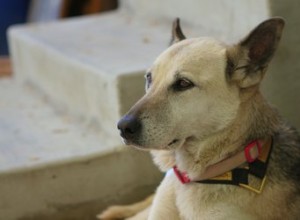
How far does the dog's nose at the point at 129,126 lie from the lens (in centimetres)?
228

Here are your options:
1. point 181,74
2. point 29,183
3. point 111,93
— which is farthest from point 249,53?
point 29,183

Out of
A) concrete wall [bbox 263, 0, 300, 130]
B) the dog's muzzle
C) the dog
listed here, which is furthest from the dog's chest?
concrete wall [bbox 263, 0, 300, 130]

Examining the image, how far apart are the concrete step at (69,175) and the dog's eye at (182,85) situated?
1215 millimetres

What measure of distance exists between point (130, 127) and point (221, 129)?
353 millimetres

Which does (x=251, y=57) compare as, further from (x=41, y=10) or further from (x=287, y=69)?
(x=41, y=10)

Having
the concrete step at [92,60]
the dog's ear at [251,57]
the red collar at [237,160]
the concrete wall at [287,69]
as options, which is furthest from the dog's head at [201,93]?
the concrete step at [92,60]

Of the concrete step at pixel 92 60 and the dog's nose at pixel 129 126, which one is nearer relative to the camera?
the dog's nose at pixel 129 126

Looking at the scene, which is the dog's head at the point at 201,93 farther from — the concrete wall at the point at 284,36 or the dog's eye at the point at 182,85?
the concrete wall at the point at 284,36

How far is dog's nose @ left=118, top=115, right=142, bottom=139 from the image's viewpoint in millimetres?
2275

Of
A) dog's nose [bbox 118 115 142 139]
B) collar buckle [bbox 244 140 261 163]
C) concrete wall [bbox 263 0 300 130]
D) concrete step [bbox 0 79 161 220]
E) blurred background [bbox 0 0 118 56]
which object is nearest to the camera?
dog's nose [bbox 118 115 142 139]

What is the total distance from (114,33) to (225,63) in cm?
248

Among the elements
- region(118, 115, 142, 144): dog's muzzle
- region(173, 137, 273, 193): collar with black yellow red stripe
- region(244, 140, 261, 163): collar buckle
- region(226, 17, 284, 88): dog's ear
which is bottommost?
region(173, 137, 273, 193): collar with black yellow red stripe

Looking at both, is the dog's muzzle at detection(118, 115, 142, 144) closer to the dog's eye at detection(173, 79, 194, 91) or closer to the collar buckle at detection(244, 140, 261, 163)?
the dog's eye at detection(173, 79, 194, 91)

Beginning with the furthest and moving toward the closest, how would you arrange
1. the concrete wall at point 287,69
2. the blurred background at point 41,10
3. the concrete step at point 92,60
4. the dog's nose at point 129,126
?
the blurred background at point 41,10 → the concrete step at point 92,60 → the concrete wall at point 287,69 → the dog's nose at point 129,126
